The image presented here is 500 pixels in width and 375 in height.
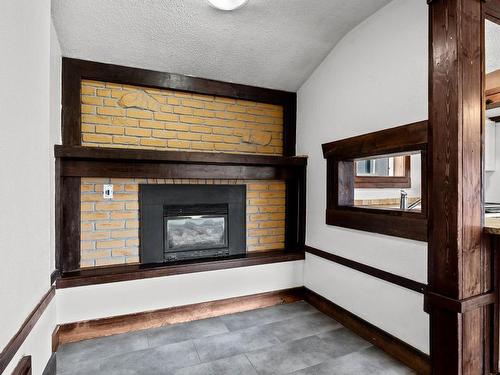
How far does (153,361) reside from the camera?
2014 mm

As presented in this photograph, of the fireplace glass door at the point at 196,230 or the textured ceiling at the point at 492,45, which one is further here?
the fireplace glass door at the point at 196,230

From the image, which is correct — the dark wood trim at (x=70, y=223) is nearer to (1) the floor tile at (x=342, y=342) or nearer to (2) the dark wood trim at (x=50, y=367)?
(2) the dark wood trim at (x=50, y=367)

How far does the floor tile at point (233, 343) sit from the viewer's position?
2.11m

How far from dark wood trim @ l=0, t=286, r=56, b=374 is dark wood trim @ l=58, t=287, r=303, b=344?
1.10 m

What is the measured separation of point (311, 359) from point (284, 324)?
1.70ft

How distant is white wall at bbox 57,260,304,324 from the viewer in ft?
7.56

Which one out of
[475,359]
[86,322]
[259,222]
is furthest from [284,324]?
[86,322]

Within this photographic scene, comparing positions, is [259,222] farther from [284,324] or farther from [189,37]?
[189,37]

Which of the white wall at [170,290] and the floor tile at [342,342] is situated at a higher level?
the white wall at [170,290]

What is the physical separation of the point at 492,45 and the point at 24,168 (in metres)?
2.93

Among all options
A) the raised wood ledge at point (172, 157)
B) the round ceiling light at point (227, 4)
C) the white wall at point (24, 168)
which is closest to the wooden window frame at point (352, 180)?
the raised wood ledge at point (172, 157)

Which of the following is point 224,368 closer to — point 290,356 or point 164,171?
point 290,356

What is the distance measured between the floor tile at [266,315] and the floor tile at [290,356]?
0.40 m

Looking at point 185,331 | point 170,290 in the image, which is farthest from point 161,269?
point 185,331
